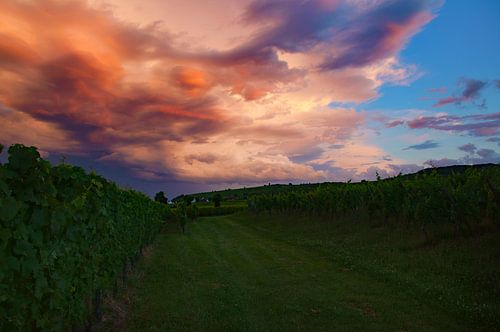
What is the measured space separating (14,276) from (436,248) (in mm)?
16489

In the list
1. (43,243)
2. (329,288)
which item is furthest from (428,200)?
(43,243)

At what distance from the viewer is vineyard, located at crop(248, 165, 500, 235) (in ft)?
56.9

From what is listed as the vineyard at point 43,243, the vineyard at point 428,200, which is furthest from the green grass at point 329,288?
the vineyard at point 43,243

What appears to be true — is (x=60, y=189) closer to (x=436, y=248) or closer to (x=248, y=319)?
(x=248, y=319)

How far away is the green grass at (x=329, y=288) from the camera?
9.27 meters

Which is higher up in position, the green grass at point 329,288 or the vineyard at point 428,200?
the vineyard at point 428,200

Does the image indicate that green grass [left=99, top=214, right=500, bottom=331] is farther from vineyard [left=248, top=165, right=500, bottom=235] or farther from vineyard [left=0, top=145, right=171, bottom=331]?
vineyard [left=0, top=145, right=171, bottom=331]

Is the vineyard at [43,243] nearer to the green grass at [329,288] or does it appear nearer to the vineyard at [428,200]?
the green grass at [329,288]

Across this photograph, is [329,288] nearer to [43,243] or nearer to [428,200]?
[428,200]

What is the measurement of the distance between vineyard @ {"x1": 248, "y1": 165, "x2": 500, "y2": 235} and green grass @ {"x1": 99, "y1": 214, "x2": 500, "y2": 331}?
1.27m

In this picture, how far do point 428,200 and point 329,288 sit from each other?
29.6 feet

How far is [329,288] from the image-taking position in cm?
1254

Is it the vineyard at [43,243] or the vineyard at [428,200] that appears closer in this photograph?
the vineyard at [43,243]

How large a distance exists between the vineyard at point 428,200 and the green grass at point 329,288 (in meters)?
1.27
